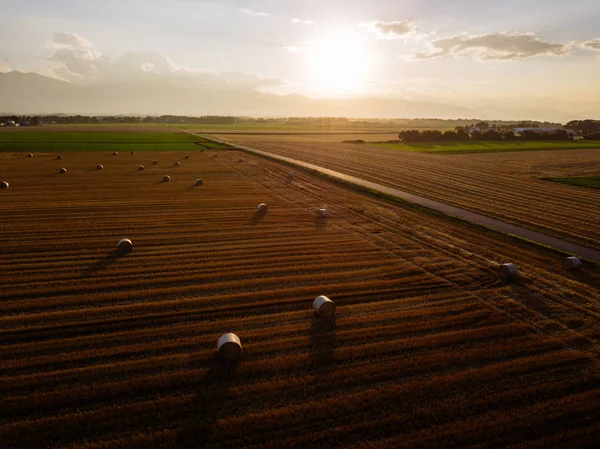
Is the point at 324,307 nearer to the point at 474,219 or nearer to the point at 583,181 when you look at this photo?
the point at 474,219

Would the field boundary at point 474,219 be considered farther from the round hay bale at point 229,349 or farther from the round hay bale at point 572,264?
the round hay bale at point 229,349

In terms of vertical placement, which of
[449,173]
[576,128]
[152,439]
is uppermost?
[576,128]

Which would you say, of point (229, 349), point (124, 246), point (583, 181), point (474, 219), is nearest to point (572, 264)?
point (474, 219)

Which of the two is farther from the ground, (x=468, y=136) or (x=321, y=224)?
(x=468, y=136)

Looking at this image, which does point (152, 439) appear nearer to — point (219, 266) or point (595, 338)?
point (219, 266)

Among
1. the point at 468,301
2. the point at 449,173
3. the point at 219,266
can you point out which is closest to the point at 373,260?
the point at 468,301

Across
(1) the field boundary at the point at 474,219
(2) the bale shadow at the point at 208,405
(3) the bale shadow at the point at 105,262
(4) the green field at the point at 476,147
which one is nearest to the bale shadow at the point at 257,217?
(3) the bale shadow at the point at 105,262

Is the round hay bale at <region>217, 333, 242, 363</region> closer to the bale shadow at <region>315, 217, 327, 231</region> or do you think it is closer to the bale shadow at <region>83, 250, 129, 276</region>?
the bale shadow at <region>83, 250, 129, 276</region>
